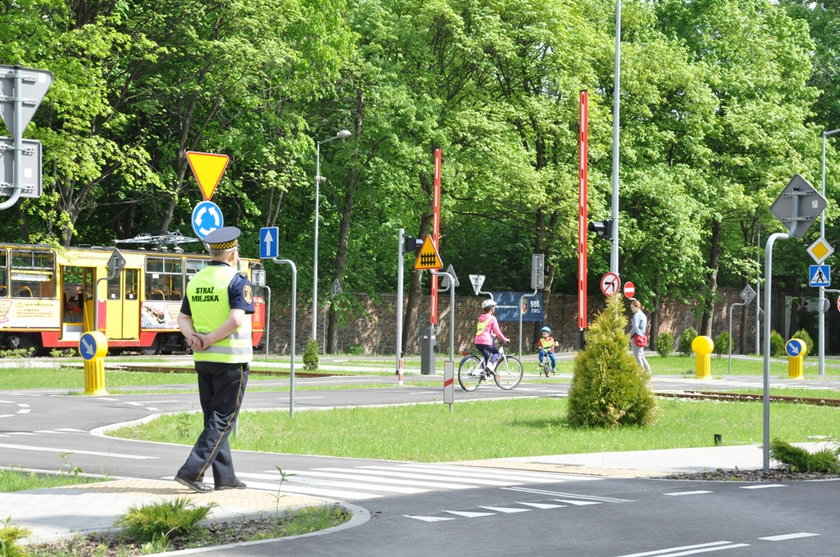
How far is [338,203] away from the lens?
50375mm

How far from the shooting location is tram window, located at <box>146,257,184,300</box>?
42.1 m

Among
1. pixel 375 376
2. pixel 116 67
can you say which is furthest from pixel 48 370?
pixel 116 67

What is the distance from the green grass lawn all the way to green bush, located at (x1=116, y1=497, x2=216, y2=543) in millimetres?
6270

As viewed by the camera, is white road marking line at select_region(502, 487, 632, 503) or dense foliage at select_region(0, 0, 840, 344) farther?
dense foliage at select_region(0, 0, 840, 344)

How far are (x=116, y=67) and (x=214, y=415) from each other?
3068 centimetres

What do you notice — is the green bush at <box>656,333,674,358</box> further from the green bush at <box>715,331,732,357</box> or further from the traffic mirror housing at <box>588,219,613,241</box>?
the traffic mirror housing at <box>588,219,613,241</box>

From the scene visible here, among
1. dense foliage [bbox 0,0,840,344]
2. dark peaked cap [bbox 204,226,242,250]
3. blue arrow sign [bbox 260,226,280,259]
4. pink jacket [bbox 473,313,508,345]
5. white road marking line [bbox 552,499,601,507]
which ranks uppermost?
dense foliage [bbox 0,0,840,344]

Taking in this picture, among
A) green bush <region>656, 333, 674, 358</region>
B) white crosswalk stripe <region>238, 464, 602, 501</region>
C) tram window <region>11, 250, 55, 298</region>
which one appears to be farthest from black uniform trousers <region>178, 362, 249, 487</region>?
green bush <region>656, 333, 674, 358</region>

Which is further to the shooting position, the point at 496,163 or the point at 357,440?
the point at 496,163

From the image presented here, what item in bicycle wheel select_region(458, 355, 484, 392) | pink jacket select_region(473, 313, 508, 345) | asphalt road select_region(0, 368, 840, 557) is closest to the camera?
asphalt road select_region(0, 368, 840, 557)

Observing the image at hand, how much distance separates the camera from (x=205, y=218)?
13922 millimetres

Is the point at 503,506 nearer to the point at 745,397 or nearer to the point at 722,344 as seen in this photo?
the point at 745,397

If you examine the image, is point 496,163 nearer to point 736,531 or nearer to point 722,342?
point 722,342

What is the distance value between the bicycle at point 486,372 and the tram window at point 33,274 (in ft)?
50.4
